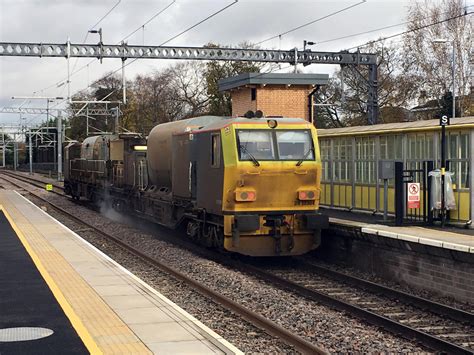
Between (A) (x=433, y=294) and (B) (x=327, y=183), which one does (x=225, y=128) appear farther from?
(B) (x=327, y=183)

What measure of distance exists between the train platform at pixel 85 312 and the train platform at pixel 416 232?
4977 millimetres

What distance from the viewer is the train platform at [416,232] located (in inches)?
443

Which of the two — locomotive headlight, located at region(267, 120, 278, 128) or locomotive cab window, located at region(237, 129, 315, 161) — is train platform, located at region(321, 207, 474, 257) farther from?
locomotive headlight, located at region(267, 120, 278, 128)

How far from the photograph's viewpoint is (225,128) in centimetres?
1410

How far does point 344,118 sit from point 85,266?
138 ft

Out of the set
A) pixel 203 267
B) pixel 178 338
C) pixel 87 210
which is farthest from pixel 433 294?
pixel 87 210

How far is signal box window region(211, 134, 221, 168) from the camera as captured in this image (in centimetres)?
1429

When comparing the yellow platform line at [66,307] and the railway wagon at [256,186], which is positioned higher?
the railway wagon at [256,186]

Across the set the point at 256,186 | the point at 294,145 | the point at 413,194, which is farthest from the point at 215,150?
the point at 413,194

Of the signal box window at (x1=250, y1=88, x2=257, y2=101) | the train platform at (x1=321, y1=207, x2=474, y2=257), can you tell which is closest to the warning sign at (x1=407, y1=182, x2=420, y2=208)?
the train platform at (x1=321, y1=207, x2=474, y2=257)

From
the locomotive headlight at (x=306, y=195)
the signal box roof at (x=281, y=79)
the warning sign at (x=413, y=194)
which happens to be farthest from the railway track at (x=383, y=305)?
the signal box roof at (x=281, y=79)

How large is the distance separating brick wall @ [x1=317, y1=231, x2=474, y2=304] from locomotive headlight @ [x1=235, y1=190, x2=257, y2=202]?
7.88 ft

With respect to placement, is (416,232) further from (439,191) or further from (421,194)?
(421,194)

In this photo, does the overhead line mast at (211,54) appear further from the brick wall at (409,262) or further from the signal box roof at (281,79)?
the brick wall at (409,262)
